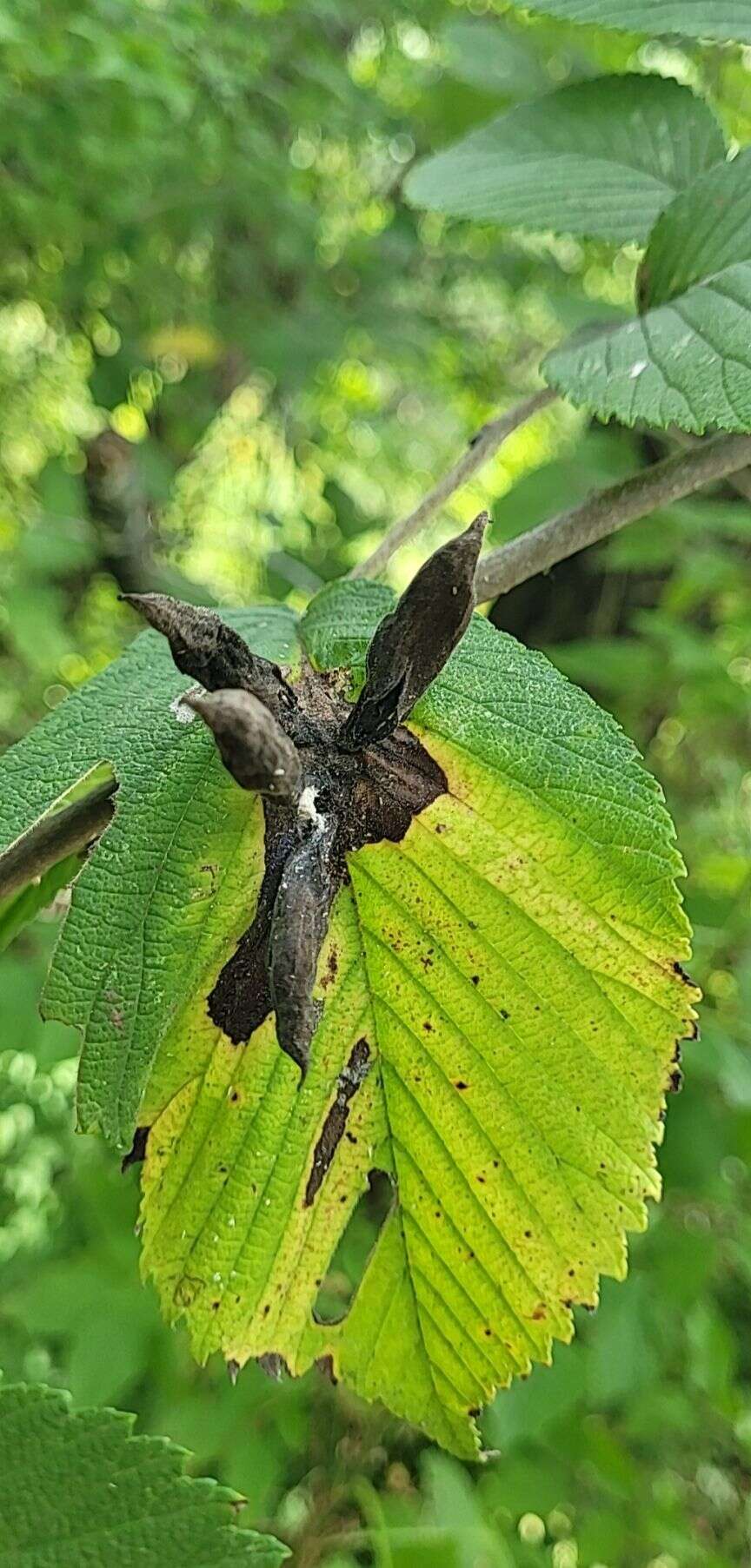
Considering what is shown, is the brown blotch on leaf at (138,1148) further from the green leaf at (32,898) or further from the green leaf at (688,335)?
the green leaf at (688,335)

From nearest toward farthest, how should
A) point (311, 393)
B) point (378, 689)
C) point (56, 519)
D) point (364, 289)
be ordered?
point (378, 689) → point (56, 519) → point (364, 289) → point (311, 393)

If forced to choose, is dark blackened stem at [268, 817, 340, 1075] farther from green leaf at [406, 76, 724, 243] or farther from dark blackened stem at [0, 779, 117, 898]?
green leaf at [406, 76, 724, 243]

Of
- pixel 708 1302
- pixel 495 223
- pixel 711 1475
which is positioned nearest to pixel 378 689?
pixel 495 223

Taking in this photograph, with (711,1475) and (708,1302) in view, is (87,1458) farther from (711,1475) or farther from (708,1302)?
(711,1475)

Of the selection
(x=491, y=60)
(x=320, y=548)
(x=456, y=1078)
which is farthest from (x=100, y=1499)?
(x=491, y=60)

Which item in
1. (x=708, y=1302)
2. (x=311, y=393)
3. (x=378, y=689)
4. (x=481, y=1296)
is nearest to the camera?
(x=378, y=689)

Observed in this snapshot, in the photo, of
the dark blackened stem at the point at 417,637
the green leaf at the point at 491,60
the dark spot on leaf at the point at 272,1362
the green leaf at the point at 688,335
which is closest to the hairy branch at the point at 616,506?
the green leaf at the point at 688,335

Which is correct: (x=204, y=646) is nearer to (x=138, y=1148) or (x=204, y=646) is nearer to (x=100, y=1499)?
(x=138, y=1148)
